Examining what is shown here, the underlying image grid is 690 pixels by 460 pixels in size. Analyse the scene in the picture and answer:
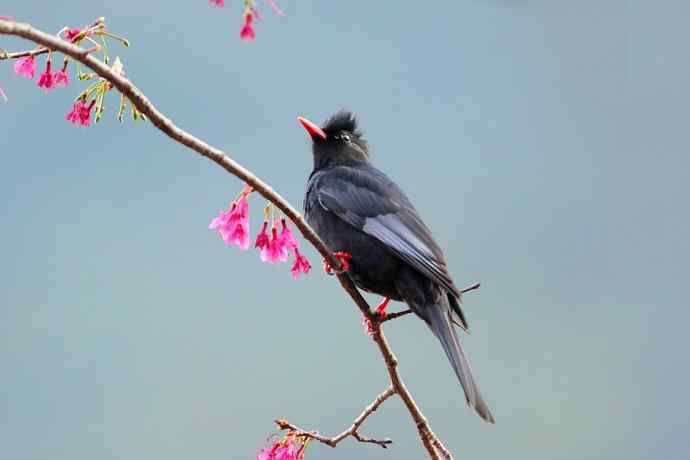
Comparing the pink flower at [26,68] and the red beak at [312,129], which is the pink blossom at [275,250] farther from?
the red beak at [312,129]

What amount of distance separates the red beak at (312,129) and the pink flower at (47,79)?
1411 millimetres

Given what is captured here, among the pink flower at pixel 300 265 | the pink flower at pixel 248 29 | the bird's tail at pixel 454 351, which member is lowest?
the bird's tail at pixel 454 351

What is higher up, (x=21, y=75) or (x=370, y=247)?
(x=21, y=75)

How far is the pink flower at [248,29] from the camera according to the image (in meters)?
2.05

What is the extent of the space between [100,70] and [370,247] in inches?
73.5

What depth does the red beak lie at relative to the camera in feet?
13.7

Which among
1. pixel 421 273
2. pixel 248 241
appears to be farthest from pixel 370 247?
pixel 248 241

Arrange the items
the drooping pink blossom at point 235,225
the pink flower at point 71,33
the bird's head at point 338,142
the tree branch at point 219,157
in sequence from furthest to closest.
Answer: the bird's head at point 338,142, the drooping pink blossom at point 235,225, the pink flower at point 71,33, the tree branch at point 219,157

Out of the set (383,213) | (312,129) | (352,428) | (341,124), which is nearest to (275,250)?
(352,428)

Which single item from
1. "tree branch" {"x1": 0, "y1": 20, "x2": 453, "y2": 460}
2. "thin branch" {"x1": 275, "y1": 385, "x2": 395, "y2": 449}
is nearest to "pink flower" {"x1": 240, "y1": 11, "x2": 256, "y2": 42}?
"tree branch" {"x1": 0, "y1": 20, "x2": 453, "y2": 460}

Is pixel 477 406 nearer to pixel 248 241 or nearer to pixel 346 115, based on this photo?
pixel 248 241

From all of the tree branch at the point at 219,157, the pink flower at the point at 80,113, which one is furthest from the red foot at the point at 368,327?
the pink flower at the point at 80,113

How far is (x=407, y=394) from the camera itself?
2.77 metres

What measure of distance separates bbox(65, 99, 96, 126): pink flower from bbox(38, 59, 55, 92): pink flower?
0.31ft
